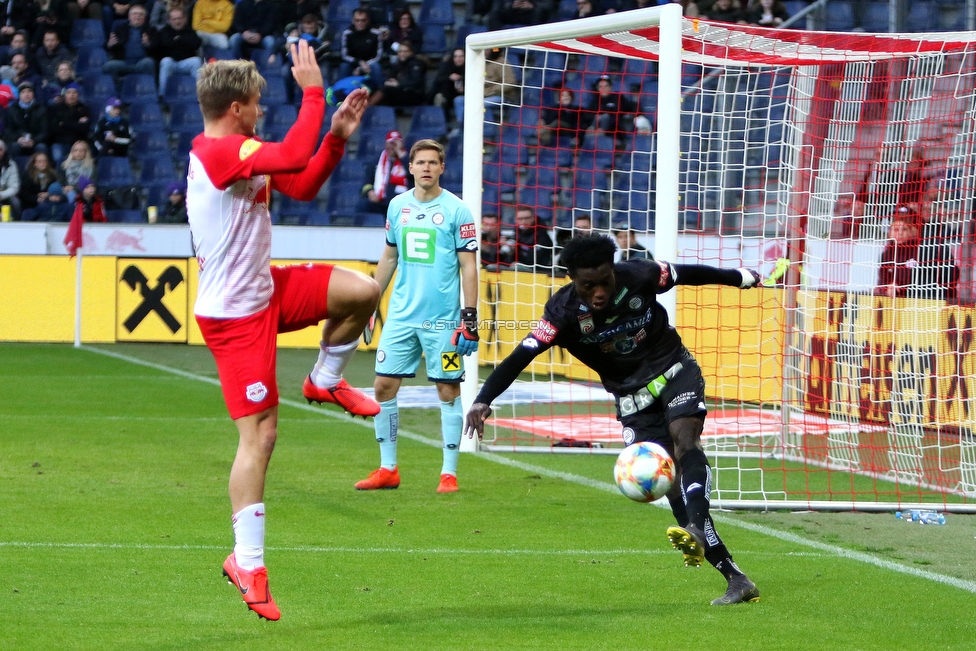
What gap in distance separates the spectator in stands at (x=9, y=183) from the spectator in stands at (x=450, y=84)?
6.81m

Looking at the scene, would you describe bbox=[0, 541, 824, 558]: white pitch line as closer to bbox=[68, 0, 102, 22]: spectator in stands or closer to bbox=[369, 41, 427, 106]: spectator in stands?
bbox=[369, 41, 427, 106]: spectator in stands

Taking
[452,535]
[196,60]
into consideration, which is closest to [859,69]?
[452,535]

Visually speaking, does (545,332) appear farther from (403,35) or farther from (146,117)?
(146,117)

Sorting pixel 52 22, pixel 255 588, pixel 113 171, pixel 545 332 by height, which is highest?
pixel 52 22

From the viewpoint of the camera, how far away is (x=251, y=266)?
4.99 metres

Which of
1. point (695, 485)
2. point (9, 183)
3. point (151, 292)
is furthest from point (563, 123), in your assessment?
point (695, 485)

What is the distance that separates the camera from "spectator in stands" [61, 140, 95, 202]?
20.9 m

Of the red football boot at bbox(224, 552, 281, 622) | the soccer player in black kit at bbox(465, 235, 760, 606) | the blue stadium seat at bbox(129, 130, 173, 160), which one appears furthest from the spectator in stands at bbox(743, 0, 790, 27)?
the red football boot at bbox(224, 552, 281, 622)

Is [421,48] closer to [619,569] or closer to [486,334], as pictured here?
[486,334]

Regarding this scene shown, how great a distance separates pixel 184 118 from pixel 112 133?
151 cm

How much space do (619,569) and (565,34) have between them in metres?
4.17

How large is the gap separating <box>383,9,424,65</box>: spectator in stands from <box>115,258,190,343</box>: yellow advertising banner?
18.4ft

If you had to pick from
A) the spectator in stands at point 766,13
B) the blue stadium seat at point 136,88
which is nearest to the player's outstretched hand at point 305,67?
the spectator in stands at point 766,13

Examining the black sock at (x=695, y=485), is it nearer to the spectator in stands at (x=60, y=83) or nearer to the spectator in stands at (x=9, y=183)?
the spectator in stands at (x=9, y=183)
